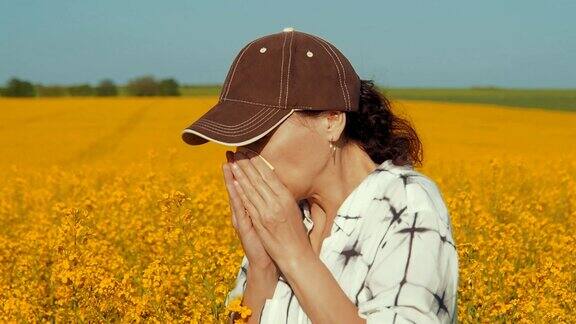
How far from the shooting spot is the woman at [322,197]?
2.13 meters

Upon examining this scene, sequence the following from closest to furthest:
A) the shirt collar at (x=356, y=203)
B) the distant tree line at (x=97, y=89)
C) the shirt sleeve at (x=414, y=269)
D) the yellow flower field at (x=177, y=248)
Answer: the shirt sleeve at (x=414, y=269) → the shirt collar at (x=356, y=203) → the yellow flower field at (x=177, y=248) → the distant tree line at (x=97, y=89)

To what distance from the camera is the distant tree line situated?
57250mm

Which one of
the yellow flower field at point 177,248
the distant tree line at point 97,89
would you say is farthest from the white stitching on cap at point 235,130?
the distant tree line at point 97,89

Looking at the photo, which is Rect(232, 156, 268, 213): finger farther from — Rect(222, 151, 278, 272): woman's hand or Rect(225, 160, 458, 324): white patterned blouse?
Rect(225, 160, 458, 324): white patterned blouse

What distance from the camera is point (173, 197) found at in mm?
3998

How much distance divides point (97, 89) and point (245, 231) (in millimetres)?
60383

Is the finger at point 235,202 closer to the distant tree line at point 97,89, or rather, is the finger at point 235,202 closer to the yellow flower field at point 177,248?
the yellow flower field at point 177,248

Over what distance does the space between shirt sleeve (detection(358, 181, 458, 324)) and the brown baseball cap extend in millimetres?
316

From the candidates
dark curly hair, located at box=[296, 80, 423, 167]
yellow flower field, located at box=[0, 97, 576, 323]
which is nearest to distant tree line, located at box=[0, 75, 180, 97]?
yellow flower field, located at box=[0, 97, 576, 323]

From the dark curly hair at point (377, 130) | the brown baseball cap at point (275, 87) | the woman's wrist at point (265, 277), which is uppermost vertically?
the brown baseball cap at point (275, 87)

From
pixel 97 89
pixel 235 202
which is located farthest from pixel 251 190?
pixel 97 89

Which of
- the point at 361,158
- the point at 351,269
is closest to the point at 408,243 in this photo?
the point at 351,269

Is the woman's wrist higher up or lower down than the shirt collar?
lower down

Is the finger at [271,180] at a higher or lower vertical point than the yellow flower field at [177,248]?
higher
